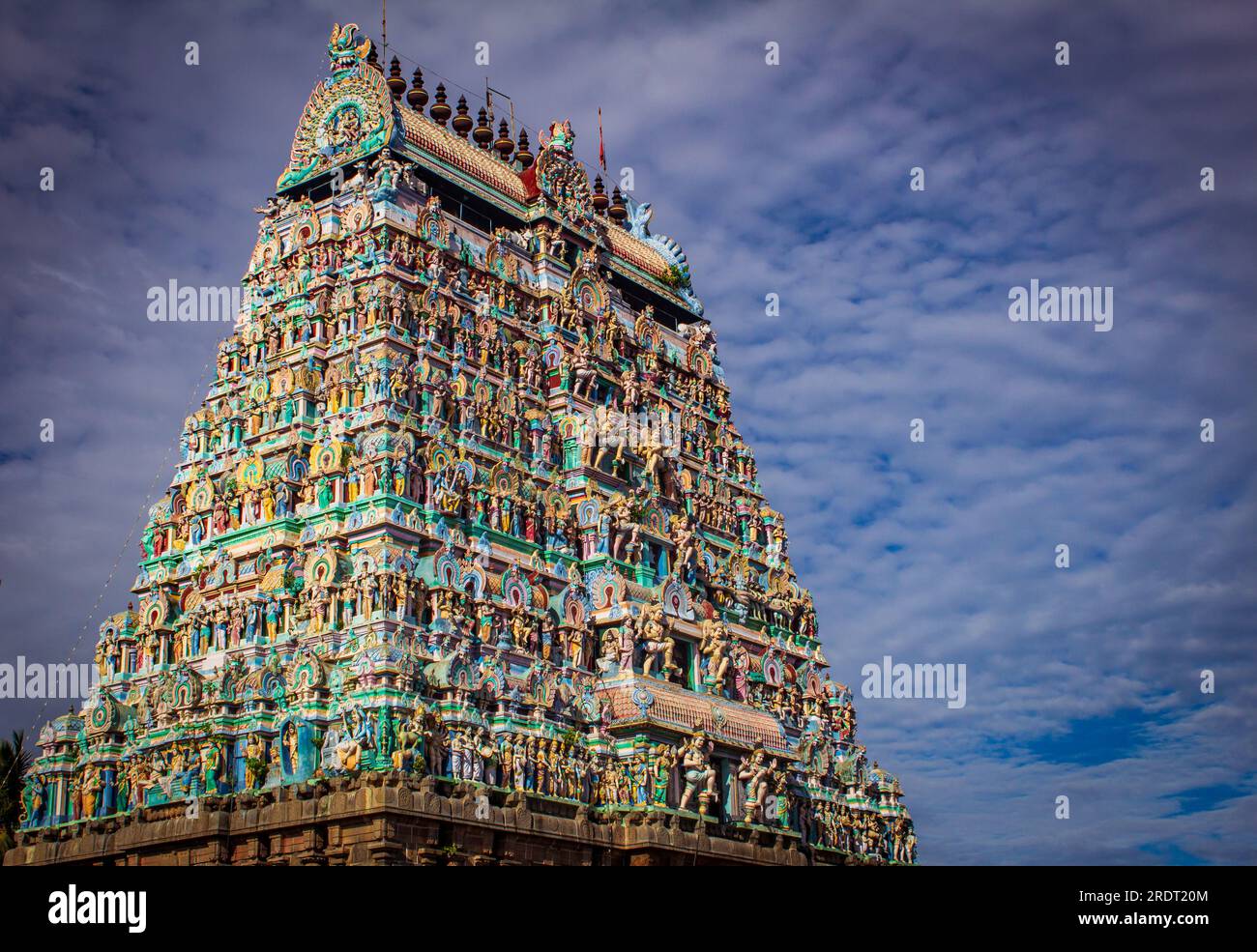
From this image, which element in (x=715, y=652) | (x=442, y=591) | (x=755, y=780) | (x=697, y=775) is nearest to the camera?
(x=442, y=591)

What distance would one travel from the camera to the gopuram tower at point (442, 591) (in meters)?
44.1

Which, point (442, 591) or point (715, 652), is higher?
point (442, 591)

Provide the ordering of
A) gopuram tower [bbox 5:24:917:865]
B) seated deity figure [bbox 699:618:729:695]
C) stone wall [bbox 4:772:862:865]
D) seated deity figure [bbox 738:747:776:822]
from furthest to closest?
seated deity figure [bbox 699:618:729:695], seated deity figure [bbox 738:747:776:822], gopuram tower [bbox 5:24:917:865], stone wall [bbox 4:772:862:865]

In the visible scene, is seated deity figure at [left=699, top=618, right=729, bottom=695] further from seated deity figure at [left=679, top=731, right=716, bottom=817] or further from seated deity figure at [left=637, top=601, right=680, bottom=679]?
seated deity figure at [left=679, top=731, right=716, bottom=817]

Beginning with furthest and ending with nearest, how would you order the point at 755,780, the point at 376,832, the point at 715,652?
the point at 715,652 → the point at 755,780 → the point at 376,832

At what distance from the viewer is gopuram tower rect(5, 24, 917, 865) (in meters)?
44.1

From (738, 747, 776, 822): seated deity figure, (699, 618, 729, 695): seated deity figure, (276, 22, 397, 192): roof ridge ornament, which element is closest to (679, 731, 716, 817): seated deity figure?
(738, 747, 776, 822): seated deity figure

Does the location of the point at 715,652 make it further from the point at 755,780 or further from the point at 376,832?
the point at 376,832

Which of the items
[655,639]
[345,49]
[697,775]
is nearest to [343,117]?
[345,49]

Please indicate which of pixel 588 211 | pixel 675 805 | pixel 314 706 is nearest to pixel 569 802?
pixel 675 805

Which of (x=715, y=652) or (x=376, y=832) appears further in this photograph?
(x=715, y=652)

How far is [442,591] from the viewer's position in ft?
155
